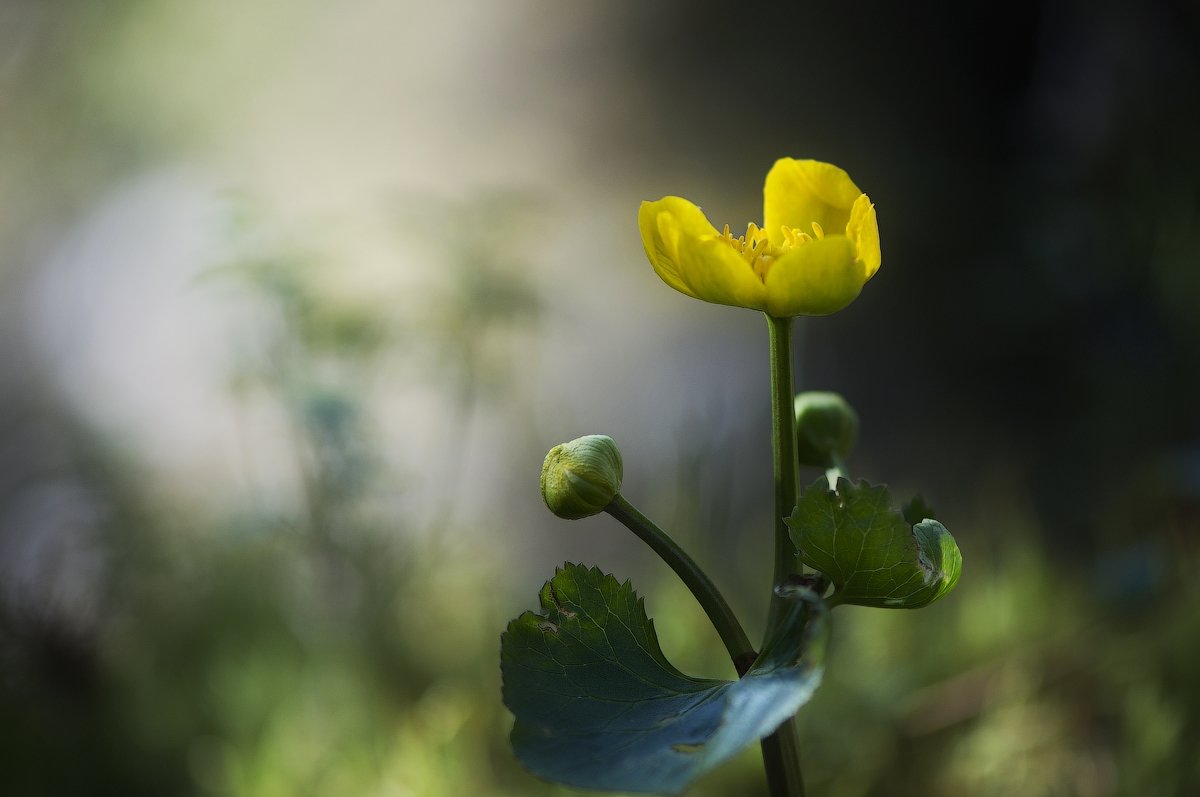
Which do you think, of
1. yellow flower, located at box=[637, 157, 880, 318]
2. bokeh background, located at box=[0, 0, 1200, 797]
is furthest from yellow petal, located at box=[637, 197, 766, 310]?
bokeh background, located at box=[0, 0, 1200, 797]

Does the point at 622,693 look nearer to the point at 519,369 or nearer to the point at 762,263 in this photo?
the point at 762,263

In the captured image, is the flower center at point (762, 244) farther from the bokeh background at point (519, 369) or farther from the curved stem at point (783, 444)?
the bokeh background at point (519, 369)

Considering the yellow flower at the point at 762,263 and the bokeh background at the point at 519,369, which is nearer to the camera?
the yellow flower at the point at 762,263

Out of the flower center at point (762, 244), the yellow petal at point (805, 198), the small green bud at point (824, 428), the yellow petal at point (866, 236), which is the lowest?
the small green bud at point (824, 428)

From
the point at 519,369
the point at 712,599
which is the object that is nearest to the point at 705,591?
the point at 712,599

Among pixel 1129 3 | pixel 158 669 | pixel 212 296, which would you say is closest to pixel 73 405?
pixel 212 296

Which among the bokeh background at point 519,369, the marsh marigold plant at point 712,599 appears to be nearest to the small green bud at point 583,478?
the marsh marigold plant at point 712,599

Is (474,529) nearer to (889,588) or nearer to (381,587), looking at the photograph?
(381,587)
